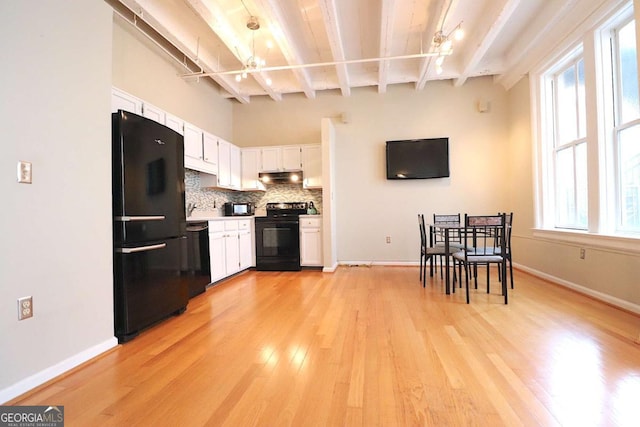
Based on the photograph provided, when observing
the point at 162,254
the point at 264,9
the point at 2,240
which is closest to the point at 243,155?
the point at 264,9

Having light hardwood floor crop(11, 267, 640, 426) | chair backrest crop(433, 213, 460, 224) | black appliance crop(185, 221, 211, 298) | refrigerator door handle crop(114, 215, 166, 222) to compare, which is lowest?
light hardwood floor crop(11, 267, 640, 426)

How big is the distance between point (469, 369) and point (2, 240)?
2.63 m

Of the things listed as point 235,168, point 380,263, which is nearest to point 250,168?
point 235,168

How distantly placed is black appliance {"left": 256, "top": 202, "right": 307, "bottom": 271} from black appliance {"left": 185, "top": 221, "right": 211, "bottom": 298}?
49.5 inches

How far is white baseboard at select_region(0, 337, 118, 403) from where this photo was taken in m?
1.49

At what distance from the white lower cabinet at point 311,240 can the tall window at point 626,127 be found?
3558 mm

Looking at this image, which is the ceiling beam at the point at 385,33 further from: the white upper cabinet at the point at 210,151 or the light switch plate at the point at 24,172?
the light switch plate at the point at 24,172

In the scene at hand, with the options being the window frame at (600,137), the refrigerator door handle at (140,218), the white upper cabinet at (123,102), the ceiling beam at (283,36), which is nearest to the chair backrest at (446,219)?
the window frame at (600,137)

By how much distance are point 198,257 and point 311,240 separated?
187 centimetres

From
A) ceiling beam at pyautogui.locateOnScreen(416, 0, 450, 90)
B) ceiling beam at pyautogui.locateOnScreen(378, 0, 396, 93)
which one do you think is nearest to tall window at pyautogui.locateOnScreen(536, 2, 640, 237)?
ceiling beam at pyautogui.locateOnScreen(416, 0, 450, 90)

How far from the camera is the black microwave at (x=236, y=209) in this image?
190 inches

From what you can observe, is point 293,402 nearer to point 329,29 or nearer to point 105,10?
point 105,10

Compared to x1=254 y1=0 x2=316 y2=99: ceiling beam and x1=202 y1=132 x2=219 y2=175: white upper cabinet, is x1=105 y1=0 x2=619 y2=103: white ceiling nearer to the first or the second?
x1=254 y1=0 x2=316 y2=99: ceiling beam

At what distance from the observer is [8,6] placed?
1.55 metres
